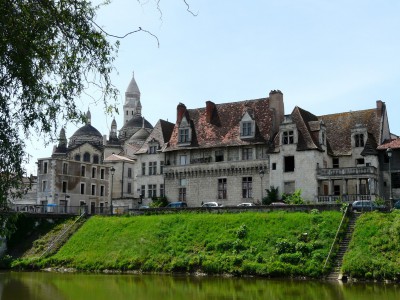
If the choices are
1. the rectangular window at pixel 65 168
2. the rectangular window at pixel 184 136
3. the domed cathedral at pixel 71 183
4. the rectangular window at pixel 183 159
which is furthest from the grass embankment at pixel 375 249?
the rectangular window at pixel 65 168

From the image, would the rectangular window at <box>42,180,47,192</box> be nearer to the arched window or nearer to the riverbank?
the arched window

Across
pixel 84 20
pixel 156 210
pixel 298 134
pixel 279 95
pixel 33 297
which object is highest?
pixel 279 95

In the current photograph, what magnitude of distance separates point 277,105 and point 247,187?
10477mm

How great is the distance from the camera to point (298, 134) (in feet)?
182

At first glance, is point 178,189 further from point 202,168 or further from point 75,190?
point 75,190

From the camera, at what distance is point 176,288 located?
3108 cm

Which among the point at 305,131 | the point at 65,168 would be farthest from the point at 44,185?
the point at 305,131

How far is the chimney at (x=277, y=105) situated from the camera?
6022 centimetres

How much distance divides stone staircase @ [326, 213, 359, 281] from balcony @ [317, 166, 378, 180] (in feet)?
32.5

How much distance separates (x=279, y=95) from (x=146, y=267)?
93.3 ft

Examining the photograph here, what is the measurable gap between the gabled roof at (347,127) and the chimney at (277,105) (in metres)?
5.96

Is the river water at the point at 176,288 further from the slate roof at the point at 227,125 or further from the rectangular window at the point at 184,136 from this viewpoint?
the rectangular window at the point at 184,136

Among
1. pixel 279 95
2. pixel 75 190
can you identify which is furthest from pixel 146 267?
pixel 75 190

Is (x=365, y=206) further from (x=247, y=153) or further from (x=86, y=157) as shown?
(x=86, y=157)
